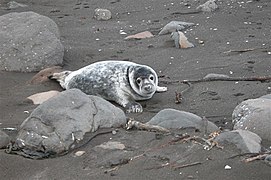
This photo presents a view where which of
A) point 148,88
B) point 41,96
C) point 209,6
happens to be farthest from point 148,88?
point 209,6

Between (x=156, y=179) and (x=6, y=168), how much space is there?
1.07 meters

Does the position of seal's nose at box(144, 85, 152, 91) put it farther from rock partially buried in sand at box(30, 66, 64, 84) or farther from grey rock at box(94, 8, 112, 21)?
grey rock at box(94, 8, 112, 21)

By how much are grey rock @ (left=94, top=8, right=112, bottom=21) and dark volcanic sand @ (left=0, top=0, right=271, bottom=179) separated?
0.13m

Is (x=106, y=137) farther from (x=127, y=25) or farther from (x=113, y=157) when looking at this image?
(x=127, y=25)

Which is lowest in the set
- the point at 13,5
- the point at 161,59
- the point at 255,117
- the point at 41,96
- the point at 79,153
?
the point at 13,5

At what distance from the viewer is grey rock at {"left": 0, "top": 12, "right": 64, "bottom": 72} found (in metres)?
7.34

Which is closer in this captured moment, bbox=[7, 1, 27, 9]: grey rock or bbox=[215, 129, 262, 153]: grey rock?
bbox=[215, 129, 262, 153]: grey rock

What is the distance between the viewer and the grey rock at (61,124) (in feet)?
14.5

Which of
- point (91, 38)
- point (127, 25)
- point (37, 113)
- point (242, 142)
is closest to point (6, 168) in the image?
point (37, 113)

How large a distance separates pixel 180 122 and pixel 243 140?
2.32 ft

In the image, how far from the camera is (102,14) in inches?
400

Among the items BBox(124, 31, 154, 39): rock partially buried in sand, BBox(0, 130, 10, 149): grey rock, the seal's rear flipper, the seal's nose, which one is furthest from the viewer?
BBox(124, 31, 154, 39): rock partially buried in sand

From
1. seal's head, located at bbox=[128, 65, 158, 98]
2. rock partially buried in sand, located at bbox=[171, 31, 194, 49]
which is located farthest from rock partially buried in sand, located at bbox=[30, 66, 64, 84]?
rock partially buried in sand, located at bbox=[171, 31, 194, 49]

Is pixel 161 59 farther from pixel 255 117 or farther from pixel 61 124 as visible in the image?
pixel 61 124
